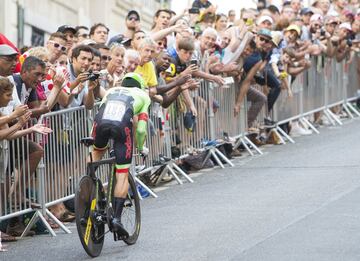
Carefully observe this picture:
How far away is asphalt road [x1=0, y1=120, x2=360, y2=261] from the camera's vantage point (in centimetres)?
1216

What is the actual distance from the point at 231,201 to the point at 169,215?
3.40ft

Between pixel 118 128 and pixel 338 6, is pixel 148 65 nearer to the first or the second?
pixel 118 128

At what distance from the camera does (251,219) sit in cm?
1400

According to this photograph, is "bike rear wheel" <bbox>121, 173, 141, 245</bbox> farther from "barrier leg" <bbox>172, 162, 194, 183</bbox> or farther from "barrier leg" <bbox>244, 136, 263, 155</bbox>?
"barrier leg" <bbox>244, 136, 263, 155</bbox>

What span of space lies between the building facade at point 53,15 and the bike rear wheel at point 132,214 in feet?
45.7

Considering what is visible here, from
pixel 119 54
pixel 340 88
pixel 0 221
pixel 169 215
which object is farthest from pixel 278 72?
pixel 0 221

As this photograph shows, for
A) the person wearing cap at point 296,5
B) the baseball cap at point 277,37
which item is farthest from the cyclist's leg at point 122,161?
the person wearing cap at point 296,5

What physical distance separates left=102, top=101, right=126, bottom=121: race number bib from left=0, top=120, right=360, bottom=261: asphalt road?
124cm

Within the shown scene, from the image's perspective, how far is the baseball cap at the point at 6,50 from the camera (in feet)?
44.9

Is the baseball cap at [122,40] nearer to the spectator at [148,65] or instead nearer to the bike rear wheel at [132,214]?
the spectator at [148,65]

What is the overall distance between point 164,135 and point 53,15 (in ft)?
44.4

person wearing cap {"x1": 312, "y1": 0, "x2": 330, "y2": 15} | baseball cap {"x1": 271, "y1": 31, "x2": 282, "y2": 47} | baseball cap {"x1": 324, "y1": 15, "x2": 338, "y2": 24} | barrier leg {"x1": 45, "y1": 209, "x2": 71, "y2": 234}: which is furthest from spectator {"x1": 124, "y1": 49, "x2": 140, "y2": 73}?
person wearing cap {"x1": 312, "y1": 0, "x2": 330, "y2": 15}

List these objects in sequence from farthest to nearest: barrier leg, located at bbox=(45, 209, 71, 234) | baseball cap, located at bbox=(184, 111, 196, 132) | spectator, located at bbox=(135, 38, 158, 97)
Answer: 1. baseball cap, located at bbox=(184, 111, 196, 132)
2. spectator, located at bbox=(135, 38, 158, 97)
3. barrier leg, located at bbox=(45, 209, 71, 234)

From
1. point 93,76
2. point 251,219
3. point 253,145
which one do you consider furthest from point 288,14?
point 251,219
